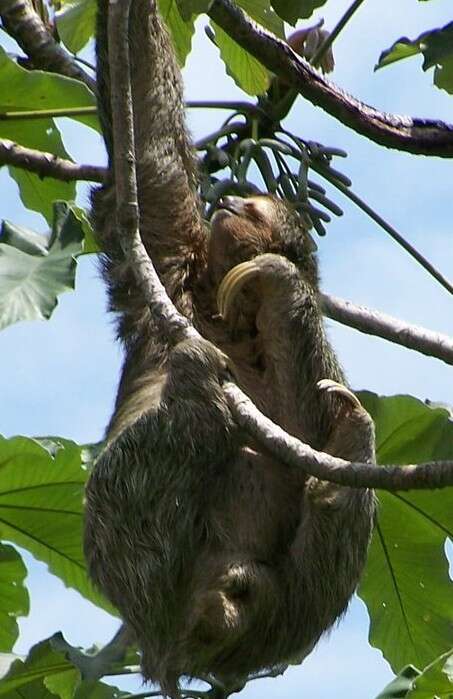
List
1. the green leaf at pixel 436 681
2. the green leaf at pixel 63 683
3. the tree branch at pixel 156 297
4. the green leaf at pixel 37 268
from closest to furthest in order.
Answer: the tree branch at pixel 156 297 → the green leaf at pixel 436 681 → the green leaf at pixel 37 268 → the green leaf at pixel 63 683

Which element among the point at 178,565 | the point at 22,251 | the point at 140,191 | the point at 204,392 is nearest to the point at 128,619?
the point at 178,565

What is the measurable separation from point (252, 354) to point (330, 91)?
1143mm

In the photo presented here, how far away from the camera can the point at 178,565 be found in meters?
6.79

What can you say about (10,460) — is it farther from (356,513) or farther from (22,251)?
(356,513)

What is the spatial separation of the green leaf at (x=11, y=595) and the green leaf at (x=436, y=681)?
232cm

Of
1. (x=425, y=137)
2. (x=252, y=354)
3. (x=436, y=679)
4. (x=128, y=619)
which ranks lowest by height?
(x=436, y=679)

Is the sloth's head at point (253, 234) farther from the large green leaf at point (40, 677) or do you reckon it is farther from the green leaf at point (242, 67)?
the large green leaf at point (40, 677)

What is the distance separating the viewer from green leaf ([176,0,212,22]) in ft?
21.8

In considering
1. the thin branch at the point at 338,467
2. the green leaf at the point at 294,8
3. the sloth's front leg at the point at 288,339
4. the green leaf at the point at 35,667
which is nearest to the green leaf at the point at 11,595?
the green leaf at the point at 35,667

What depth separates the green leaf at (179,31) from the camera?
863 centimetres

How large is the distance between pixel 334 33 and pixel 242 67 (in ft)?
3.19

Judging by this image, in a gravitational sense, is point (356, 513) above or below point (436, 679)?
above

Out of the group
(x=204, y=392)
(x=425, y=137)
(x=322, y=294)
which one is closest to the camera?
(x=204, y=392)

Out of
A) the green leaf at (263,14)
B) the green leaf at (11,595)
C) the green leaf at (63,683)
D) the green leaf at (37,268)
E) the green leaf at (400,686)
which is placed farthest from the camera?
the green leaf at (263,14)
